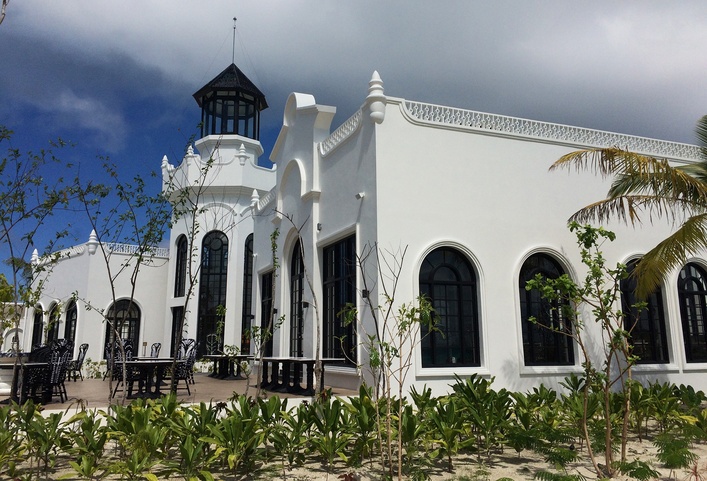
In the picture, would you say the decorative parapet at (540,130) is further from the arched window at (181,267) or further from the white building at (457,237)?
the arched window at (181,267)

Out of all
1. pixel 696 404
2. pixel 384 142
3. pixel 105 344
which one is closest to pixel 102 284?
pixel 105 344

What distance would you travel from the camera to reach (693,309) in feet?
39.1

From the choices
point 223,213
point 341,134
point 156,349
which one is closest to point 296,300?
point 341,134

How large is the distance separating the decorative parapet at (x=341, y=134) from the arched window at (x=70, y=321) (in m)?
14.6

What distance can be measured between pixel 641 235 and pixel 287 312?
27.0 ft

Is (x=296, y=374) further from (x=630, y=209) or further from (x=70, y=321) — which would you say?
(x=70, y=321)

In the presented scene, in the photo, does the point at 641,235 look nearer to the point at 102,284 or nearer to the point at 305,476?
the point at 305,476

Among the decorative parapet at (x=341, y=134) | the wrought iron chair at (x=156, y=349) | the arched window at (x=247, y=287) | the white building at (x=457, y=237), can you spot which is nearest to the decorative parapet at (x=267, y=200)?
the white building at (x=457, y=237)

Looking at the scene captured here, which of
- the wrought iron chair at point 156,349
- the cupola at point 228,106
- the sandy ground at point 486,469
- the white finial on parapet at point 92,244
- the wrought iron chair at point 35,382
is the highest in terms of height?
the cupola at point 228,106

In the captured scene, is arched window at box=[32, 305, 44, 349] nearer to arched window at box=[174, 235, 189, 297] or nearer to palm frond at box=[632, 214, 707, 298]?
arched window at box=[174, 235, 189, 297]

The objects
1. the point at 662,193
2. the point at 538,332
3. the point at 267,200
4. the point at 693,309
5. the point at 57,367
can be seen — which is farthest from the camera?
the point at 267,200

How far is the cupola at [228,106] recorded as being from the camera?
2203 centimetres

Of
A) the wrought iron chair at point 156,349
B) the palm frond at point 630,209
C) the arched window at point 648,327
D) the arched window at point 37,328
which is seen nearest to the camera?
the palm frond at point 630,209

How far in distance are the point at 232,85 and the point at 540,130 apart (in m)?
14.2
